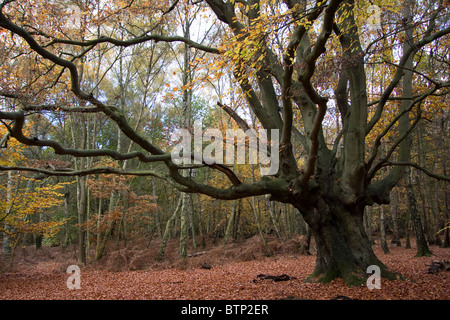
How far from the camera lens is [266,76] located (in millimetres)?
6617

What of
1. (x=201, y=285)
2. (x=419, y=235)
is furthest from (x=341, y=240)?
(x=419, y=235)

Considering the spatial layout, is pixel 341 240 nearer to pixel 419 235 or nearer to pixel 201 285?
pixel 201 285

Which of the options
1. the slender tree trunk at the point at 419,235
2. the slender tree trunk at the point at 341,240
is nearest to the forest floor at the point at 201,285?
the slender tree trunk at the point at 341,240

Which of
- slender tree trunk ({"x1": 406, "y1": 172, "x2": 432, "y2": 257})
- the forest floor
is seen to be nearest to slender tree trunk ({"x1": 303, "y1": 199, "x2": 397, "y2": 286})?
the forest floor

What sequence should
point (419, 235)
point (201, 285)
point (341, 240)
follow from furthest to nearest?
point (419, 235)
point (201, 285)
point (341, 240)

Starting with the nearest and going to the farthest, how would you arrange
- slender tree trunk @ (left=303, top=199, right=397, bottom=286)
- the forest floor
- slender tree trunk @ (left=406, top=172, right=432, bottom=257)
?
1. the forest floor
2. slender tree trunk @ (left=303, top=199, right=397, bottom=286)
3. slender tree trunk @ (left=406, top=172, right=432, bottom=257)

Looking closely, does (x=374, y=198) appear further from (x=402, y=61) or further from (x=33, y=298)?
(x=33, y=298)

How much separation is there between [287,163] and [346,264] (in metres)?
2.23

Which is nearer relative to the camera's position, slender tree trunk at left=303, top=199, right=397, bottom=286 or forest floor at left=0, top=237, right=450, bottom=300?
forest floor at left=0, top=237, right=450, bottom=300

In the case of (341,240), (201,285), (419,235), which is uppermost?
(341,240)

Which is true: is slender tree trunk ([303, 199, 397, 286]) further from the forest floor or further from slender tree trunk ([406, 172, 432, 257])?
slender tree trunk ([406, 172, 432, 257])

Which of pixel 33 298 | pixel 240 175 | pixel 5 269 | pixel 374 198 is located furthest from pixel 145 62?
pixel 374 198

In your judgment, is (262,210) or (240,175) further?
(262,210)

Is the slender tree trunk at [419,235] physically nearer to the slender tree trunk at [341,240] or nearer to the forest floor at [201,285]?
the forest floor at [201,285]
